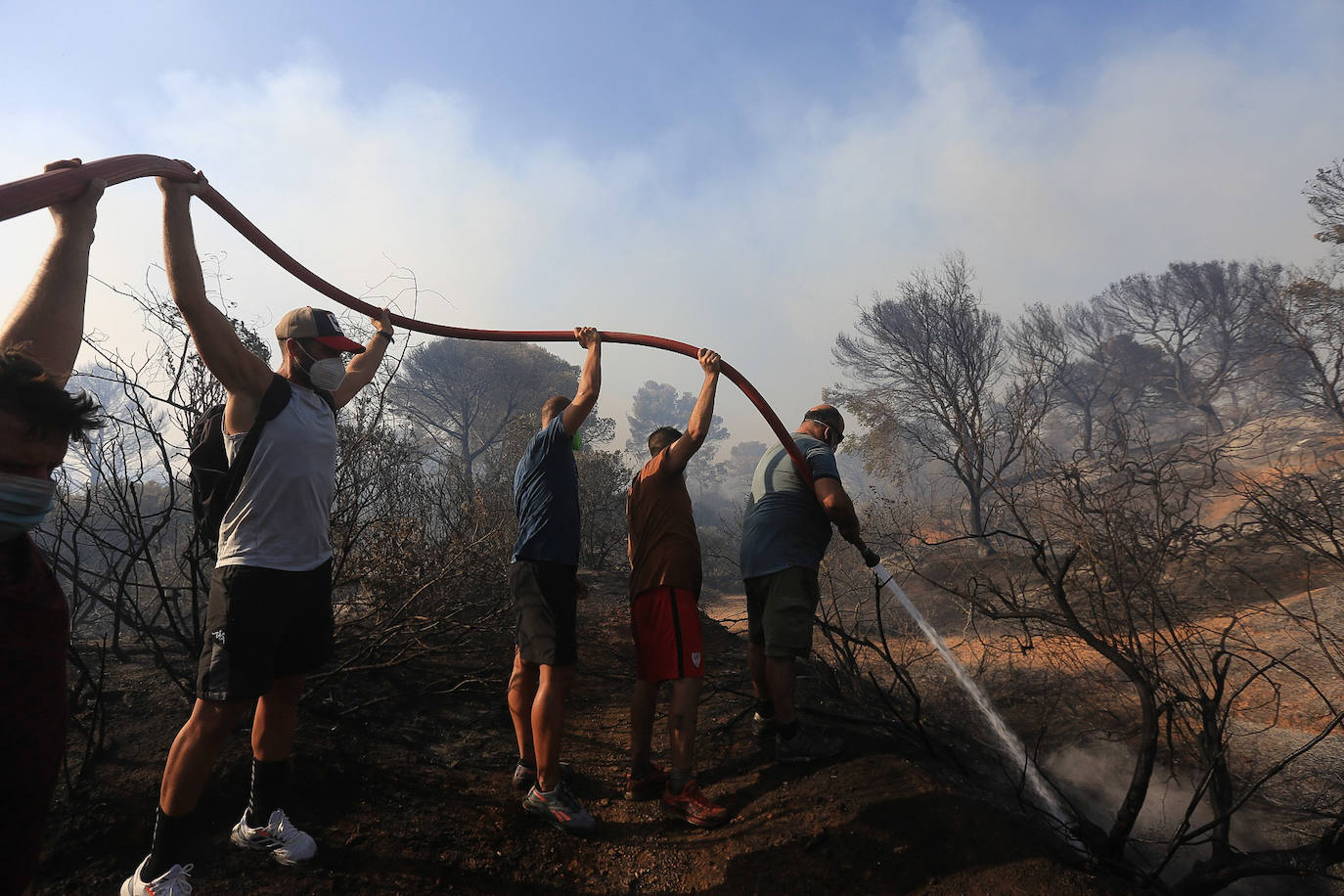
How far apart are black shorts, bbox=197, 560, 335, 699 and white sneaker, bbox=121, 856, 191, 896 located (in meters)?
0.50

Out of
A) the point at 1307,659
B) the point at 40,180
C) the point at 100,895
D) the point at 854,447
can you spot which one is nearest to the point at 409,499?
the point at 100,895

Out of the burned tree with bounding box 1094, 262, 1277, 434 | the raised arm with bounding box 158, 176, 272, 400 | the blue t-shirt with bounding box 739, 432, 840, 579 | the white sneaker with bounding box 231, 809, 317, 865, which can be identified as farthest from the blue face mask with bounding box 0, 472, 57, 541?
the burned tree with bounding box 1094, 262, 1277, 434

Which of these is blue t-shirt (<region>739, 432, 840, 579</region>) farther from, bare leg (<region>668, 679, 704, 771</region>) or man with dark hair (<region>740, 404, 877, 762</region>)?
bare leg (<region>668, 679, 704, 771</region>)

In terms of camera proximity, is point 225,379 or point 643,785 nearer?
point 225,379

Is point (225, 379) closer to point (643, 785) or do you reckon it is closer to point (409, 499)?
point (643, 785)

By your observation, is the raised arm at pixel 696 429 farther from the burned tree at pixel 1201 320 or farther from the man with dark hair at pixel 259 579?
the burned tree at pixel 1201 320

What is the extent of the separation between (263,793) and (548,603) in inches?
44.3

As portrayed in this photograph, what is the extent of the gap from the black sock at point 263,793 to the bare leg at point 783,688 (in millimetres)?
2037

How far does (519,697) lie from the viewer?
9.12 ft

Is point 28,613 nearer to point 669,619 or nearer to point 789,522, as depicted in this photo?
point 669,619

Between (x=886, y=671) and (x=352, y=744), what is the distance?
524 centimetres

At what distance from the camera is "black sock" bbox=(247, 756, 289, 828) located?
211 centimetres

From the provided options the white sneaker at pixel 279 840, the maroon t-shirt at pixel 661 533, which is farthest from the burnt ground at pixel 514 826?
the maroon t-shirt at pixel 661 533

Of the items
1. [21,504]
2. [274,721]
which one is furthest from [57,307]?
[274,721]
